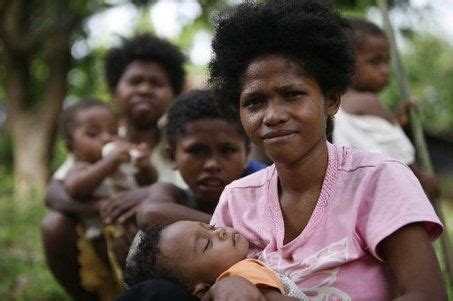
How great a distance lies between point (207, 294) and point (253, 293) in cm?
16

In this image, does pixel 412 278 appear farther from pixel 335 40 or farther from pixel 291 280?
pixel 335 40

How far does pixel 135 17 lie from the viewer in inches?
467

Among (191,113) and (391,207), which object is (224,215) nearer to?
(391,207)

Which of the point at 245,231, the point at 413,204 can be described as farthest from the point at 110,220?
the point at 413,204

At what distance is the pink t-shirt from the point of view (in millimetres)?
1871

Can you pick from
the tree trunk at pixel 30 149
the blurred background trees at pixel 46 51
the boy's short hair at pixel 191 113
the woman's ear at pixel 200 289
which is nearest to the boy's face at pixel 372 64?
the boy's short hair at pixel 191 113

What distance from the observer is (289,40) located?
2.08 m

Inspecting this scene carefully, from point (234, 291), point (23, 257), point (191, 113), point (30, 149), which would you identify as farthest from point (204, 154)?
point (30, 149)

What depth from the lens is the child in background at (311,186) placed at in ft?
6.07

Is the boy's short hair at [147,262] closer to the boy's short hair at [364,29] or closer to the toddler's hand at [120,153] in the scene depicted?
the toddler's hand at [120,153]

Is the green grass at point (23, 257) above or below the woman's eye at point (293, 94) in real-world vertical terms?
below

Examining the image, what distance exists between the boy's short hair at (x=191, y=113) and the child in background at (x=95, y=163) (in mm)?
502

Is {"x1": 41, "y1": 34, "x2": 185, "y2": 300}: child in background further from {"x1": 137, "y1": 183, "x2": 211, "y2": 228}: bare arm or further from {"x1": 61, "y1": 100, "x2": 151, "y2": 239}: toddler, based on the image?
{"x1": 137, "y1": 183, "x2": 211, "y2": 228}: bare arm

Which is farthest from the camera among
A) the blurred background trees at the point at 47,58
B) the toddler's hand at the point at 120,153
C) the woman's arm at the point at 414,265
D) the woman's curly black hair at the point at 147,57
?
the blurred background trees at the point at 47,58
